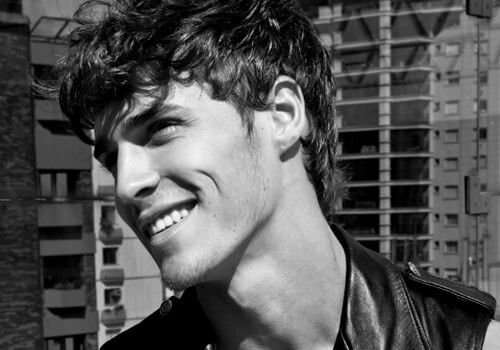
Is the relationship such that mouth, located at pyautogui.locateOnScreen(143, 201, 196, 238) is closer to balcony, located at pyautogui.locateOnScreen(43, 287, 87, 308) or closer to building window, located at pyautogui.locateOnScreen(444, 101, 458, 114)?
balcony, located at pyautogui.locateOnScreen(43, 287, 87, 308)

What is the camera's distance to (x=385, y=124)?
338cm

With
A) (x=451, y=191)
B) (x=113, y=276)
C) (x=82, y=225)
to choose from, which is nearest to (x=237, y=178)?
(x=82, y=225)

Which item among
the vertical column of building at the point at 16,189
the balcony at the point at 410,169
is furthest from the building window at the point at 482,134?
the vertical column of building at the point at 16,189

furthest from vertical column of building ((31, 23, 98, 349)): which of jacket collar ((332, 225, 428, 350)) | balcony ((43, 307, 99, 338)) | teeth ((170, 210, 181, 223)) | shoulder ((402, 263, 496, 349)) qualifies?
shoulder ((402, 263, 496, 349))

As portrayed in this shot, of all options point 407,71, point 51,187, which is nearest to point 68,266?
point 51,187

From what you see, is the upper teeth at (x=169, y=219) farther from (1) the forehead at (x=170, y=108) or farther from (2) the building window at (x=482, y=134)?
(2) the building window at (x=482, y=134)

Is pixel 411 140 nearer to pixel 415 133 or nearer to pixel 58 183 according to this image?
pixel 415 133

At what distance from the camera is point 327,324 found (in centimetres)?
152

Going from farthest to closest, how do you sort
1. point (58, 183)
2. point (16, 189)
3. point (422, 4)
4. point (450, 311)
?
point (422, 4) < point (58, 183) < point (16, 189) < point (450, 311)

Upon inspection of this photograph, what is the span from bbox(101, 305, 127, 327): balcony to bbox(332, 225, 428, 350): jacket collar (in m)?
1.29

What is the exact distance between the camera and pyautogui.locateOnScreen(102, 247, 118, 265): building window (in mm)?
2652

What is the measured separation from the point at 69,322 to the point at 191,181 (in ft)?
4.35

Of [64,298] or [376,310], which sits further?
[64,298]

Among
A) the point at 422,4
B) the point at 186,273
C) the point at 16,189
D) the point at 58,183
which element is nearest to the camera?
the point at 186,273
